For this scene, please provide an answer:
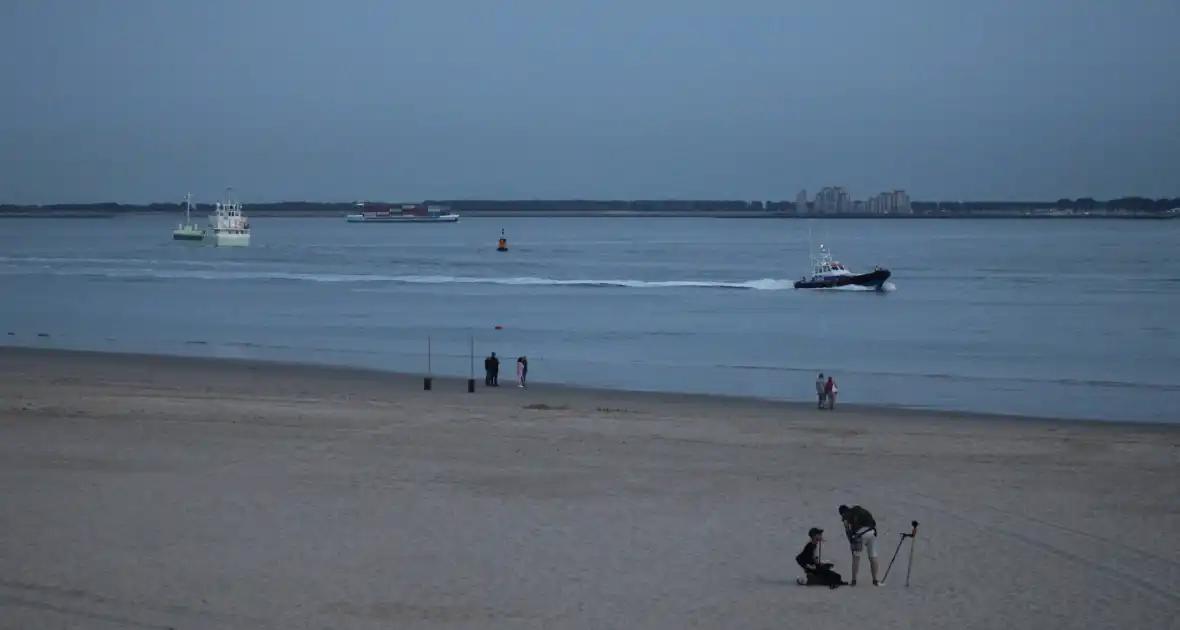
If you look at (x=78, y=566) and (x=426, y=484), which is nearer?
(x=78, y=566)

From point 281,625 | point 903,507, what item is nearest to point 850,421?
point 903,507

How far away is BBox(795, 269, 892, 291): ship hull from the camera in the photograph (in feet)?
229

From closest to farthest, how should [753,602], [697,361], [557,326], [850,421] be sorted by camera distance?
[753,602] < [850,421] < [697,361] < [557,326]

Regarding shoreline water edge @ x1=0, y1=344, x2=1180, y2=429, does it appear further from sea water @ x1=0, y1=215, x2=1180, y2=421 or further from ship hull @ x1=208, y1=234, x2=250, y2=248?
ship hull @ x1=208, y1=234, x2=250, y2=248

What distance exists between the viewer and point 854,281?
70188 mm

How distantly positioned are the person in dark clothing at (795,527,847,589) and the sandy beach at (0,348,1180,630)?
0.18 m

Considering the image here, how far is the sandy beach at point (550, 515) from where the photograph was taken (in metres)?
11.0

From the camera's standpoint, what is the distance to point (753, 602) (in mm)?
11234

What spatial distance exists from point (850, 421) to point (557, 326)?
25010 millimetres

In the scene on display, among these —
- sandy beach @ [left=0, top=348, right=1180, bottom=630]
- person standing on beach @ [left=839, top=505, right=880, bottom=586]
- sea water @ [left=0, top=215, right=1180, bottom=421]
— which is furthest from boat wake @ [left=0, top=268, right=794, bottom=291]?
person standing on beach @ [left=839, top=505, right=880, bottom=586]

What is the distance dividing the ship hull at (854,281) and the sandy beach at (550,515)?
45.9 metres

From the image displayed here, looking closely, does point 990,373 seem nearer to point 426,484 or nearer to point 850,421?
point 850,421

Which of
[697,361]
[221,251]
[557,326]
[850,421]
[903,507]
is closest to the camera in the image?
[903,507]

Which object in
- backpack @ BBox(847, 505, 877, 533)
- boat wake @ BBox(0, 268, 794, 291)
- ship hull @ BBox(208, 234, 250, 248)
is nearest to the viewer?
backpack @ BBox(847, 505, 877, 533)
